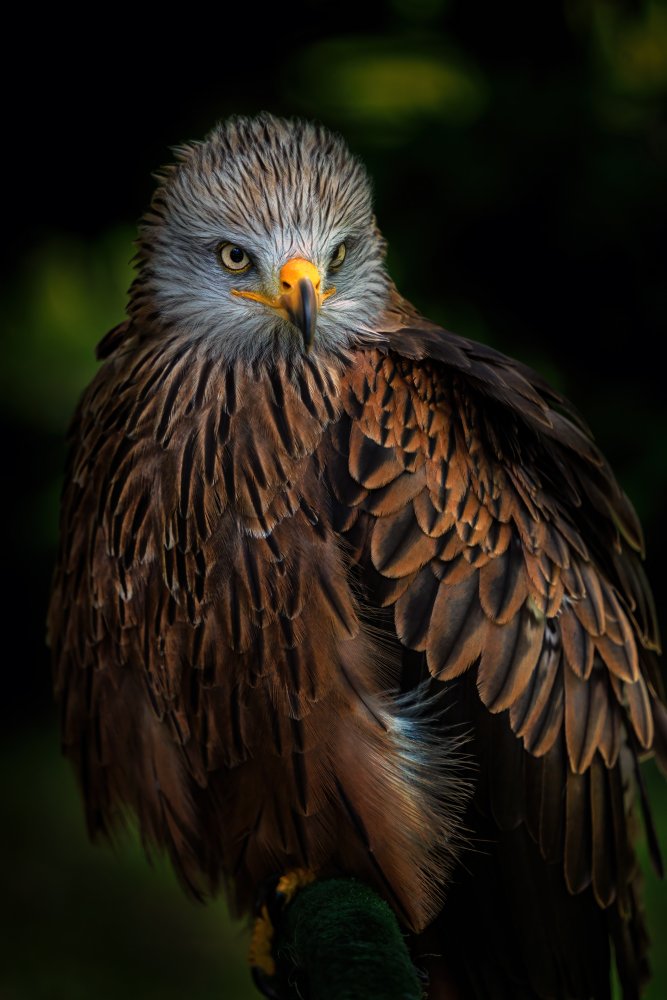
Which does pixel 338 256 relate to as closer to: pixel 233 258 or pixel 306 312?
pixel 233 258

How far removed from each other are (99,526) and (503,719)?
3.09 ft

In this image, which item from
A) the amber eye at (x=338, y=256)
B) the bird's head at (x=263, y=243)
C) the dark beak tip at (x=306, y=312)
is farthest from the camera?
the amber eye at (x=338, y=256)

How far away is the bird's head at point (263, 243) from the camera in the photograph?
242cm

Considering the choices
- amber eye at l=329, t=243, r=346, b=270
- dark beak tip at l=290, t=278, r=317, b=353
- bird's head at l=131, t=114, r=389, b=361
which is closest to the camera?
dark beak tip at l=290, t=278, r=317, b=353

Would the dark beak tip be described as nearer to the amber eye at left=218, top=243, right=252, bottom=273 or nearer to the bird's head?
the bird's head

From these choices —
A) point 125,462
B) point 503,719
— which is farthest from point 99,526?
point 503,719

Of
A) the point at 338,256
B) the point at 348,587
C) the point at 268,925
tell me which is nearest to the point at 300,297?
the point at 338,256

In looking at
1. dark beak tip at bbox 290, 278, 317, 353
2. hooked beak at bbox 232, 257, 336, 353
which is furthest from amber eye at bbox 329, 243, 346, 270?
dark beak tip at bbox 290, 278, 317, 353

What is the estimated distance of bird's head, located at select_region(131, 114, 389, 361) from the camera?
7.95 feet

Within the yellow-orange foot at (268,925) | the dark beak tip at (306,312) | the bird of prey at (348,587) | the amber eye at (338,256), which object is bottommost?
the yellow-orange foot at (268,925)

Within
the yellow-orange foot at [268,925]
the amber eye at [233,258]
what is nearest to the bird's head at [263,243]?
the amber eye at [233,258]

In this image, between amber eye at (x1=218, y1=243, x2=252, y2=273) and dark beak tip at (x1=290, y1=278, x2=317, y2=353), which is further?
amber eye at (x1=218, y1=243, x2=252, y2=273)

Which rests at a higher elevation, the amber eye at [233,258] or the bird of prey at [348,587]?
the amber eye at [233,258]

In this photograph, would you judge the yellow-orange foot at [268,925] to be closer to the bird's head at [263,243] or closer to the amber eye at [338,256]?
the bird's head at [263,243]
